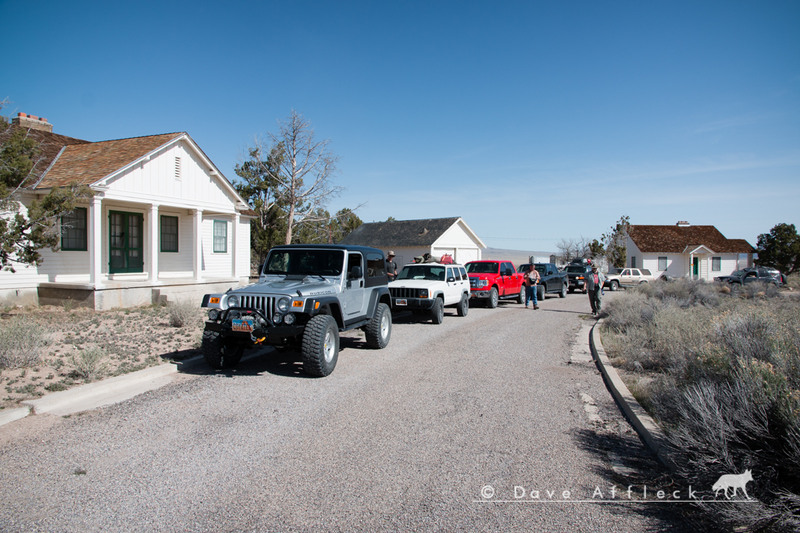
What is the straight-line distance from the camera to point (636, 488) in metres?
3.99

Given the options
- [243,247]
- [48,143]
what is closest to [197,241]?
[243,247]

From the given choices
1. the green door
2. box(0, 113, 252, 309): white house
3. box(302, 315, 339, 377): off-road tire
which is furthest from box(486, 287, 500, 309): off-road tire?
the green door

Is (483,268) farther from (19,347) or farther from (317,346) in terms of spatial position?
(19,347)

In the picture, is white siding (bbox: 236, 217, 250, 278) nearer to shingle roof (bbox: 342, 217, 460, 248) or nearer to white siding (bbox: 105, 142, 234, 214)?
white siding (bbox: 105, 142, 234, 214)

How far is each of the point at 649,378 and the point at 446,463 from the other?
444cm

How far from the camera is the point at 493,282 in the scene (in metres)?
19.0

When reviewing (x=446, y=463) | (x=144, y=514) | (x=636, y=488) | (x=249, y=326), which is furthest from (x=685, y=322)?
(x=144, y=514)

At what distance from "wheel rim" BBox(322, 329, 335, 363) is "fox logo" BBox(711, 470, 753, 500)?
520cm

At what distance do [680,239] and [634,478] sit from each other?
169ft

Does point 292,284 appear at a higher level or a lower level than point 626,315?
higher

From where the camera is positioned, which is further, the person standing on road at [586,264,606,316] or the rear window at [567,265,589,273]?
the rear window at [567,265,589,273]

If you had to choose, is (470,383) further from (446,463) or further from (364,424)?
(446,463)

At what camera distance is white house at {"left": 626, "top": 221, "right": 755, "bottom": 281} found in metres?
46.9

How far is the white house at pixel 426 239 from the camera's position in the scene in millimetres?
41469
